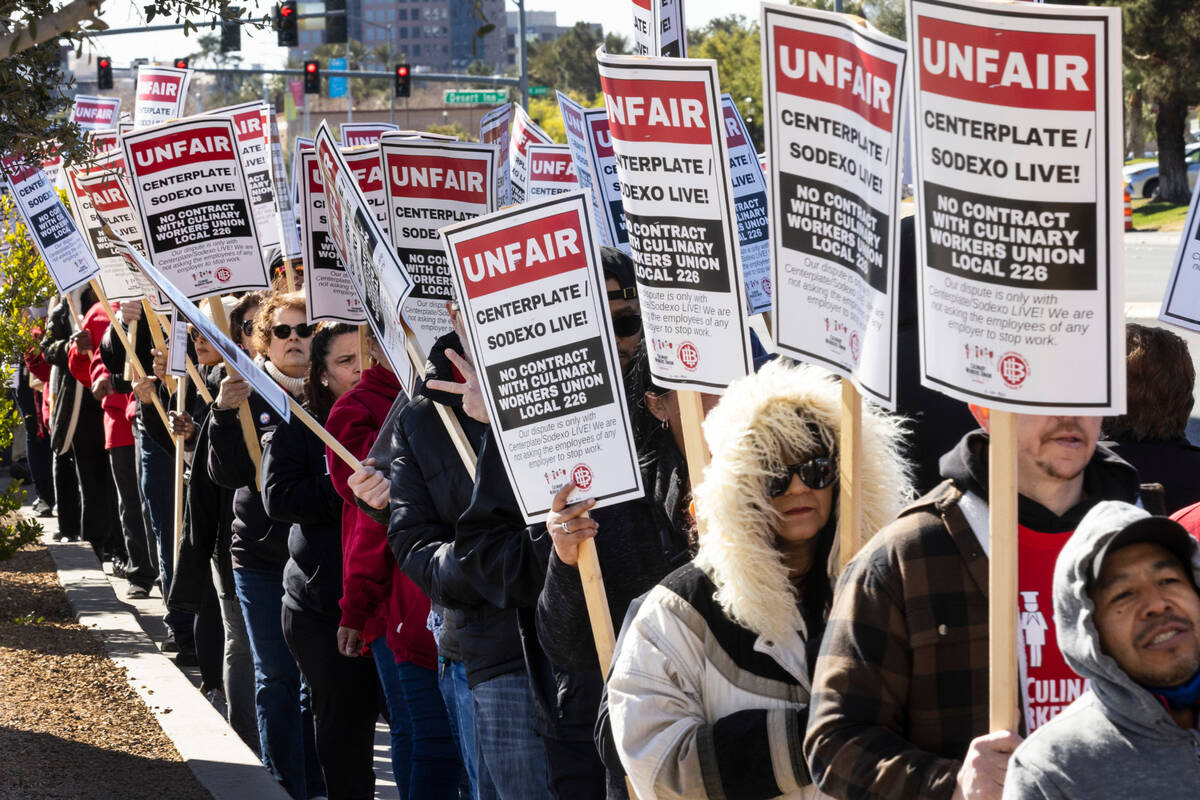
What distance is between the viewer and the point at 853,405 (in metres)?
3.30

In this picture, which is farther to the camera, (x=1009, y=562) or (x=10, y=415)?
(x=10, y=415)

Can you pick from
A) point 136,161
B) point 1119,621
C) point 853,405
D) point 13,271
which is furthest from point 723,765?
point 13,271

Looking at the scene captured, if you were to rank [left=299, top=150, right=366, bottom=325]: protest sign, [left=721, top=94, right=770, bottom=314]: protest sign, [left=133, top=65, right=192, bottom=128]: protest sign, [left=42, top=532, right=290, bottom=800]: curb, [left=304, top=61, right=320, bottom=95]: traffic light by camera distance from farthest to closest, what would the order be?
[left=304, top=61, right=320, bottom=95]: traffic light < [left=133, top=65, right=192, bottom=128]: protest sign < [left=721, top=94, right=770, bottom=314]: protest sign < [left=42, top=532, right=290, bottom=800]: curb < [left=299, top=150, right=366, bottom=325]: protest sign

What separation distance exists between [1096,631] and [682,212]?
1.72 metres

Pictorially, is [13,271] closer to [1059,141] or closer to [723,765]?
[723,765]

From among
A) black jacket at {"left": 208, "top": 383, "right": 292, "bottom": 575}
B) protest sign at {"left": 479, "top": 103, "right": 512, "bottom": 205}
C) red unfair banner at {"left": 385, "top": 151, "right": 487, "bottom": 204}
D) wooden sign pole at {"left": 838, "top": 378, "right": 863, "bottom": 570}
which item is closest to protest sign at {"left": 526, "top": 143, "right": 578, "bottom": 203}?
protest sign at {"left": 479, "top": 103, "right": 512, "bottom": 205}

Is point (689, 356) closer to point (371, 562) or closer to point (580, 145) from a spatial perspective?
point (371, 562)

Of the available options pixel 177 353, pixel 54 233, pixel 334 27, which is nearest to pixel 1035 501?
pixel 177 353

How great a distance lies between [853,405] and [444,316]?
2.95 metres

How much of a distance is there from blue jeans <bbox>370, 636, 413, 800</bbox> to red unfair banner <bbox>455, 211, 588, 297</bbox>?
2045mm

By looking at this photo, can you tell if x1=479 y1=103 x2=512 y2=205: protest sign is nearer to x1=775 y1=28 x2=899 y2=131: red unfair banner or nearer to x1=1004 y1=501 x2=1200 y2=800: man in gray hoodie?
x1=775 y1=28 x2=899 y2=131: red unfair banner

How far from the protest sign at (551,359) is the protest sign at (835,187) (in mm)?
727

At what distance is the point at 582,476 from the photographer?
4113mm

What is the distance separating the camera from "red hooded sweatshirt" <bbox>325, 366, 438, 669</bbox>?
18.9ft
